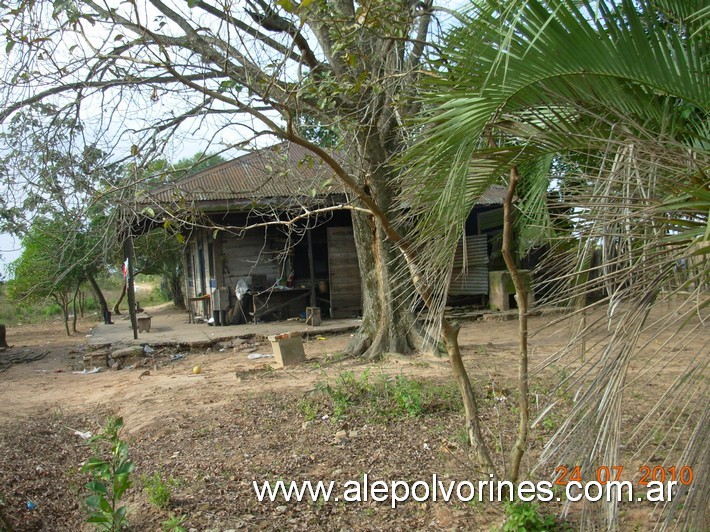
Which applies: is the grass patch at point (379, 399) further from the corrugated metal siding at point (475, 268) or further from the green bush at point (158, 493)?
the corrugated metal siding at point (475, 268)

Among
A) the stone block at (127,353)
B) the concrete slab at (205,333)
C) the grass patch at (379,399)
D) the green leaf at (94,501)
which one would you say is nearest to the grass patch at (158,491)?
the green leaf at (94,501)

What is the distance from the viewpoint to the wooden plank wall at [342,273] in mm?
13242

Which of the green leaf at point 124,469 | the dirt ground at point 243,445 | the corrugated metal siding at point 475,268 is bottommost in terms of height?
the dirt ground at point 243,445

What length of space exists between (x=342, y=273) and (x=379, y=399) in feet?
26.6

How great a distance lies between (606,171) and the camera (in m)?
2.28

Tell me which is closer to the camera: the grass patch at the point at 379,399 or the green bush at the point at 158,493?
the green bush at the point at 158,493

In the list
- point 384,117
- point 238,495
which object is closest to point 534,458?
point 238,495

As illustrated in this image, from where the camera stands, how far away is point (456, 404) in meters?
5.18

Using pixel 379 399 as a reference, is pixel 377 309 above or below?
above

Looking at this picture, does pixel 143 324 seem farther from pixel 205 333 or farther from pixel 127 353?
pixel 127 353

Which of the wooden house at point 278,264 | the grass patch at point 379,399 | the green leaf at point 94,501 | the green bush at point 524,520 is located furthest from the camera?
the wooden house at point 278,264

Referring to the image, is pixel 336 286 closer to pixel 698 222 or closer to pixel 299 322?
pixel 299 322

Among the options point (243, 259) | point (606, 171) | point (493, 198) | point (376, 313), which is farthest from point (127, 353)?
point (606, 171)

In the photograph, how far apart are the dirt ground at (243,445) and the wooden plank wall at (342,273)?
539 cm
